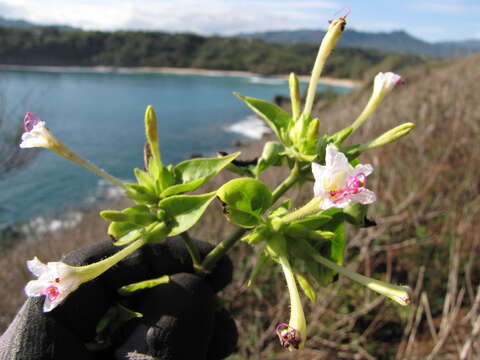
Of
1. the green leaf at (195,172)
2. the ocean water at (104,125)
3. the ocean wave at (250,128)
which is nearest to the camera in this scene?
the green leaf at (195,172)

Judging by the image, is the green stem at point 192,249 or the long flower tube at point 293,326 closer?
the long flower tube at point 293,326

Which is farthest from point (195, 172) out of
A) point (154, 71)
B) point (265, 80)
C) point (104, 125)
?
point (154, 71)

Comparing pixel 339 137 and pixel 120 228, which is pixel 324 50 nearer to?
pixel 339 137

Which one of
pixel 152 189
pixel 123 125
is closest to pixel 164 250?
pixel 152 189

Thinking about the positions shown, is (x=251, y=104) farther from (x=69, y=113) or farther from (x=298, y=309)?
(x=69, y=113)

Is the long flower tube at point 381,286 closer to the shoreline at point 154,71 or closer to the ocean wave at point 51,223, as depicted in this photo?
the ocean wave at point 51,223

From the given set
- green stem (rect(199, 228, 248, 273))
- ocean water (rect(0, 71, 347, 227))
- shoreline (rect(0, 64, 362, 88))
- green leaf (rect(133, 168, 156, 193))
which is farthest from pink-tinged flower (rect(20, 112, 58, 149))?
shoreline (rect(0, 64, 362, 88))

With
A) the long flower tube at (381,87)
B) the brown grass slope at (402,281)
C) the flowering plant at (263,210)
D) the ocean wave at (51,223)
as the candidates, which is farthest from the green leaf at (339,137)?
the ocean wave at (51,223)
